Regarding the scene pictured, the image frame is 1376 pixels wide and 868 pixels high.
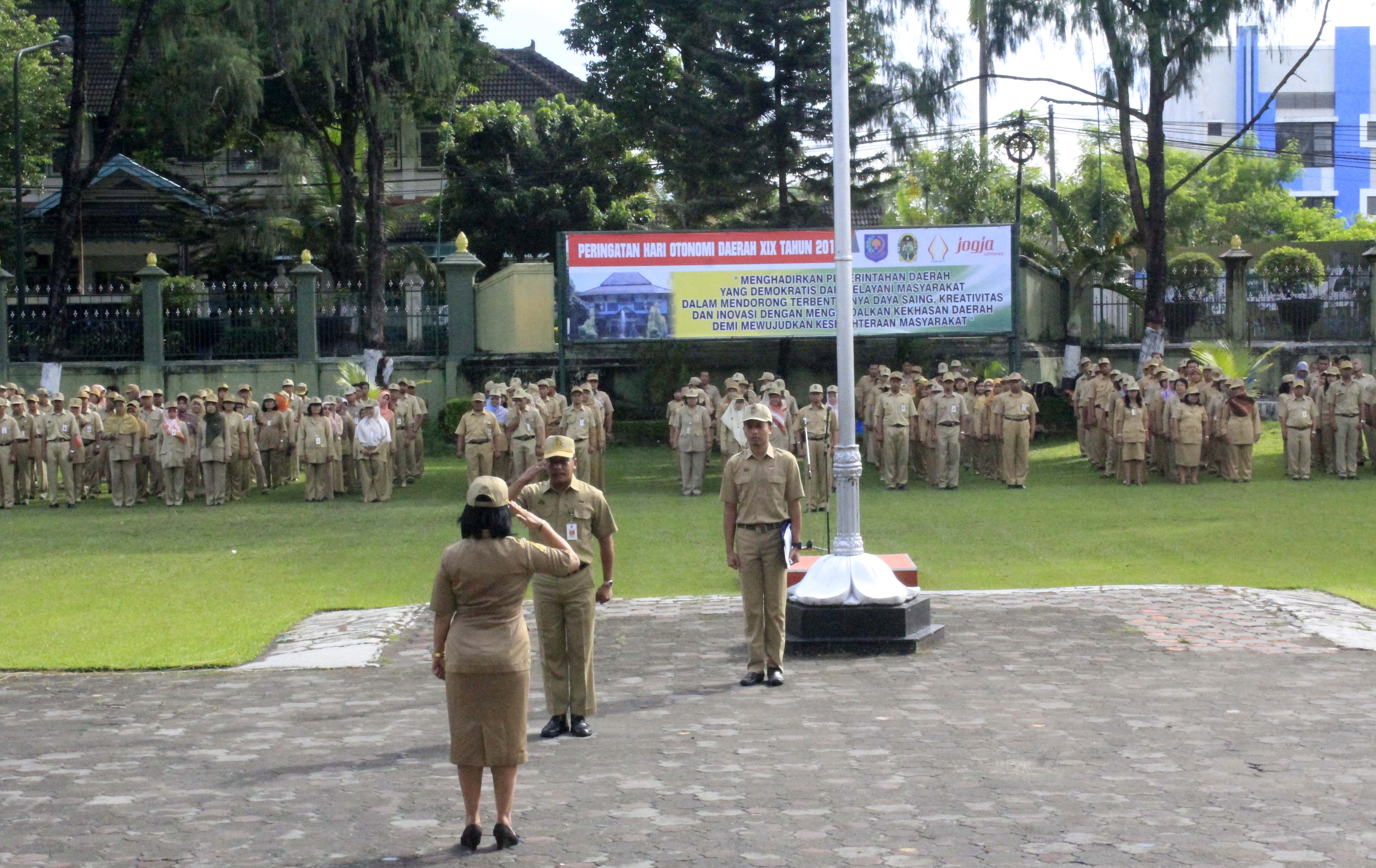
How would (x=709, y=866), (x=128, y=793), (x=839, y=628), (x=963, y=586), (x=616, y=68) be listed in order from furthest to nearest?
(x=616, y=68) < (x=963, y=586) < (x=839, y=628) < (x=128, y=793) < (x=709, y=866)

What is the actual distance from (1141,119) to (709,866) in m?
23.7

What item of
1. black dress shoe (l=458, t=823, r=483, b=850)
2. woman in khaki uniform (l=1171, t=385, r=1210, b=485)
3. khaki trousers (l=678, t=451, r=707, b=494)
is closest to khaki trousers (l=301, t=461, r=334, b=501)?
khaki trousers (l=678, t=451, r=707, b=494)

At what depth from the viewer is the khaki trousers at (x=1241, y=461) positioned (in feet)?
69.8

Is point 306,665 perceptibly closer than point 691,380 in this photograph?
Yes

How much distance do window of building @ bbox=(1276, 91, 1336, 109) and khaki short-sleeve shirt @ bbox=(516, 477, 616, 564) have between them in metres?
75.7

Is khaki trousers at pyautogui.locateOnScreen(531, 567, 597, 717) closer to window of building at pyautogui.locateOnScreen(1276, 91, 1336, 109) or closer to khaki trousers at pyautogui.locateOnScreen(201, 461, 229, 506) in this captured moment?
khaki trousers at pyautogui.locateOnScreen(201, 461, 229, 506)

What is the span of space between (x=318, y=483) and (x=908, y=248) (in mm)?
10233

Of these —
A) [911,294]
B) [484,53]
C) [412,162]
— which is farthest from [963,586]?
[412,162]

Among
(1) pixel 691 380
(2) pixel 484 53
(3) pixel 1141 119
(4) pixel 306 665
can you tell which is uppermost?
(2) pixel 484 53

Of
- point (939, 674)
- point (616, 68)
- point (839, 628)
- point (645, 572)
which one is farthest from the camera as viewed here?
point (616, 68)

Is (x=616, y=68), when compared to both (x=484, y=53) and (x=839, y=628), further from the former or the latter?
(x=839, y=628)

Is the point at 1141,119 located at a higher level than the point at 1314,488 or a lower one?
higher

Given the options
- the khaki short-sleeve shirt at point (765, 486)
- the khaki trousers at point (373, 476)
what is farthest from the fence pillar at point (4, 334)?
the khaki short-sleeve shirt at point (765, 486)

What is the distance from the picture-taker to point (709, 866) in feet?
19.2
